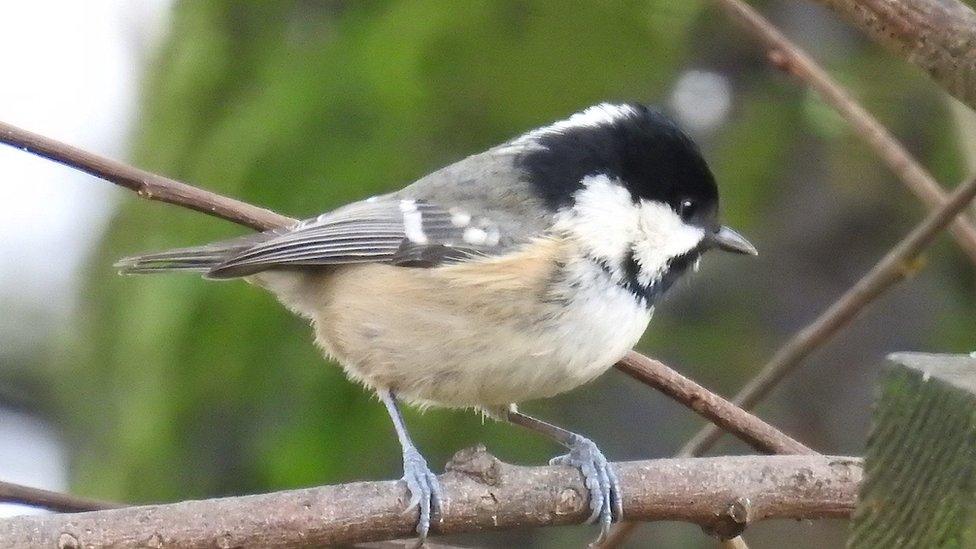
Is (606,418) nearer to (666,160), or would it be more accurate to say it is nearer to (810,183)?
(810,183)

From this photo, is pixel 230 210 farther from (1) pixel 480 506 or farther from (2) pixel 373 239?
(1) pixel 480 506

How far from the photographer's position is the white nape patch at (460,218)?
2068mm

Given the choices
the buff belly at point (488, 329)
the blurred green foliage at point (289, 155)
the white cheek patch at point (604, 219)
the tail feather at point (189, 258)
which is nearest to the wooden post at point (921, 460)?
the buff belly at point (488, 329)

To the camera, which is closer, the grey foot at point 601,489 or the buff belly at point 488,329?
the grey foot at point 601,489

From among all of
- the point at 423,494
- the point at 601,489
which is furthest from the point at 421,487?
the point at 601,489

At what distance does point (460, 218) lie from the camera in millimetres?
2076

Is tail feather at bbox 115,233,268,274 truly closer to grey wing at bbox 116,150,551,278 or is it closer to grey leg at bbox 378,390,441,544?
grey wing at bbox 116,150,551,278

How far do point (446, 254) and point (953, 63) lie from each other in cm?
96

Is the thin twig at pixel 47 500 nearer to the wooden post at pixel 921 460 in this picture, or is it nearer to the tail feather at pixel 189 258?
the tail feather at pixel 189 258

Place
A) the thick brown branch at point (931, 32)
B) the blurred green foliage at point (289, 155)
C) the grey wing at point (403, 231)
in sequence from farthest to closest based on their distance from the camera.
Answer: the blurred green foliage at point (289, 155) → the grey wing at point (403, 231) → the thick brown branch at point (931, 32)

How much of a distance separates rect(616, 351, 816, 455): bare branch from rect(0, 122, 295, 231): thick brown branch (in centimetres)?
71

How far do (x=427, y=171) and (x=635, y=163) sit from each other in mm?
609

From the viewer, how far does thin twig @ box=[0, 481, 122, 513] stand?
A: 1567 mm

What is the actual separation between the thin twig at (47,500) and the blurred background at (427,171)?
0.70 metres
